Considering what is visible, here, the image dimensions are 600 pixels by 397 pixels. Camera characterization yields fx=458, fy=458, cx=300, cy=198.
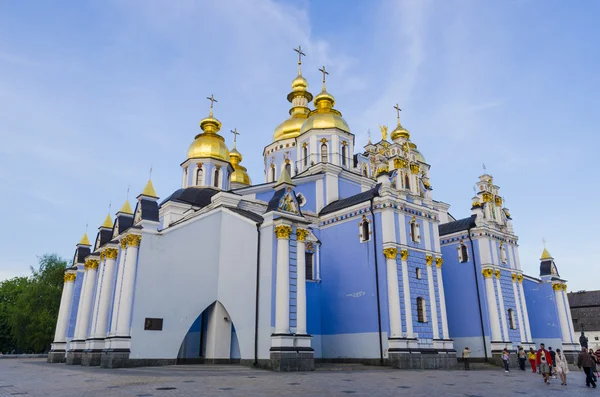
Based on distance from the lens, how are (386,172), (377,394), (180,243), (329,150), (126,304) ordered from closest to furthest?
(377,394) → (126,304) → (180,243) → (386,172) → (329,150)

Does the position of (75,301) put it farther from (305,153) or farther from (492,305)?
(492,305)

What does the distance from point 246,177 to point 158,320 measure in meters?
21.1

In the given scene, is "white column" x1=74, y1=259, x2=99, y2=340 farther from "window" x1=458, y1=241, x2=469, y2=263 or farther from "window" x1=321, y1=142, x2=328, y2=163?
"window" x1=458, y1=241, x2=469, y2=263

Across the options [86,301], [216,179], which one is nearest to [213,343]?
[86,301]

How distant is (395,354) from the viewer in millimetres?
18969

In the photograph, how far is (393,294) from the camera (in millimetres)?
20000

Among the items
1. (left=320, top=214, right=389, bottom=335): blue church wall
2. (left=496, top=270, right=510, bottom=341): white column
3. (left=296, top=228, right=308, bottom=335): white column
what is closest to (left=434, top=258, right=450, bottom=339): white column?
(left=320, top=214, right=389, bottom=335): blue church wall

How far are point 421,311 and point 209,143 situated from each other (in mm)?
17057

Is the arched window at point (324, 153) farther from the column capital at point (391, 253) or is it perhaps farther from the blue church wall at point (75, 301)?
the blue church wall at point (75, 301)

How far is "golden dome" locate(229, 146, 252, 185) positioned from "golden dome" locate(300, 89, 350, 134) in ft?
32.9

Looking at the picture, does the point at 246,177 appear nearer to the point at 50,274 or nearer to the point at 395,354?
the point at 50,274

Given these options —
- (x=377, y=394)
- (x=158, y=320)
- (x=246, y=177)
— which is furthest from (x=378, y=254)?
(x=246, y=177)

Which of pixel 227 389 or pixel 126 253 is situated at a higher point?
pixel 126 253

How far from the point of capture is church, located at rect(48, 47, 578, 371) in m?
17.8
